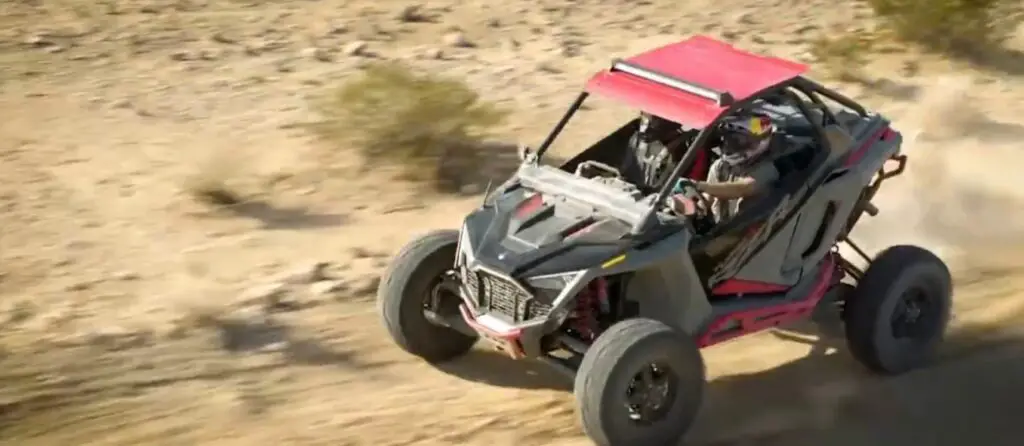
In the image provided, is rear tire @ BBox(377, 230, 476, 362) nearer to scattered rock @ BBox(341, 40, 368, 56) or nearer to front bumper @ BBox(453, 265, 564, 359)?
front bumper @ BBox(453, 265, 564, 359)

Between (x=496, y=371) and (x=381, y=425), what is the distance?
823 millimetres

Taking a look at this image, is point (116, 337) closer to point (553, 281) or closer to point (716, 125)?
point (553, 281)

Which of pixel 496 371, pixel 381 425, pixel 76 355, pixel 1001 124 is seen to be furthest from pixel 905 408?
pixel 1001 124

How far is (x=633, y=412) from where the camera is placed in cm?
632

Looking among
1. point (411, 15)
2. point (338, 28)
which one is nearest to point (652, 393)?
point (338, 28)

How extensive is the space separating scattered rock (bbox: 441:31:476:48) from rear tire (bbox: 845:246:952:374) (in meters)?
6.68

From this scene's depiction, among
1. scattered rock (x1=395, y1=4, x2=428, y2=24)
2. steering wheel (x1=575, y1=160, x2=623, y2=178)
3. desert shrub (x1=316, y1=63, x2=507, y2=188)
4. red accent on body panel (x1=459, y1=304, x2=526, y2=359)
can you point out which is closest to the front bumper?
red accent on body panel (x1=459, y1=304, x2=526, y2=359)

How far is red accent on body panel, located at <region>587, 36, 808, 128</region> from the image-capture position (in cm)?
657

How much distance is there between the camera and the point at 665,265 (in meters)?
6.45

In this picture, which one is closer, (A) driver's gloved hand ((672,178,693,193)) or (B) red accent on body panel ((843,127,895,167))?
(A) driver's gloved hand ((672,178,693,193))

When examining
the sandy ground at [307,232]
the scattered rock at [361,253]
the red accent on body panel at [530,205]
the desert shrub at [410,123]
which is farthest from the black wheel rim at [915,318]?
the desert shrub at [410,123]

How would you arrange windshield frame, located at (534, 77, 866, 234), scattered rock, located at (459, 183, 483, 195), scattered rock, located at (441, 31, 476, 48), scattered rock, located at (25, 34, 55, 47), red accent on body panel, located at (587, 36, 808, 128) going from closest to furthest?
1. windshield frame, located at (534, 77, 866, 234)
2. red accent on body panel, located at (587, 36, 808, 128)
3. scattered rock, located at (459, 183, 483, 195)
4. scattered rock, located at (25, 34, 55, 47)
5. scattered rock, located at (441, 31, 476, 48)

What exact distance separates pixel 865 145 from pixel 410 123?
4147mm

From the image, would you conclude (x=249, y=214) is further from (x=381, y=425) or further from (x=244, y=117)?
(x=381, y=425)
